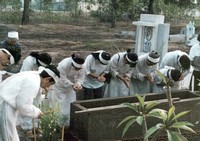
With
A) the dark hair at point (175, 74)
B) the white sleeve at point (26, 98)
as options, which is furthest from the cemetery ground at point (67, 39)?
the white sleeve at point (26, 98)

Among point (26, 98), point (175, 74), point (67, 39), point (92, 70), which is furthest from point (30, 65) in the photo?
point (67, 39)

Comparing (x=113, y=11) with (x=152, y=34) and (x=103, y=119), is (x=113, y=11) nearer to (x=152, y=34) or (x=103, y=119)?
(x=152, y=34)

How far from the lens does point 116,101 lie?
4949 mm

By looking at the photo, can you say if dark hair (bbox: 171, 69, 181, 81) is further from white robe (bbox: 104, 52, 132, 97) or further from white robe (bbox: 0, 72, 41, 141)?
white robe (bbox: 0, 72, 41, 141)

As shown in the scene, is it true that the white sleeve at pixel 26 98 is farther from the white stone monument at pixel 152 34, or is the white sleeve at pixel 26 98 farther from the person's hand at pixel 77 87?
the white stone monument at pixel 152 34

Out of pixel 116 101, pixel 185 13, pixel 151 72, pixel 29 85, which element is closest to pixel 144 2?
pixel 185 13

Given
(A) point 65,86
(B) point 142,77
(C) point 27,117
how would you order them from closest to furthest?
(C) point 27,117
(A) point 65,86
(B) point 142,77

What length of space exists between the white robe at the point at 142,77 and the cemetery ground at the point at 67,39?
194 inches

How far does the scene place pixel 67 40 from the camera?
590 inches

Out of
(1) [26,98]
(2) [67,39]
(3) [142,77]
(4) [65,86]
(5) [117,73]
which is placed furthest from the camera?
(2) [67,39]

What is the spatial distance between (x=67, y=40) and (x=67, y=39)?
0.27 meters

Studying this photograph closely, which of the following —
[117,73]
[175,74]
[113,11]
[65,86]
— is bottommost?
[65,86]

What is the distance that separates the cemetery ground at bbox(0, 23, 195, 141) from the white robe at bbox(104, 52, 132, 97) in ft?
16.3

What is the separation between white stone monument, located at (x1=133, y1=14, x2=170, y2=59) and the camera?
7.59 metres
